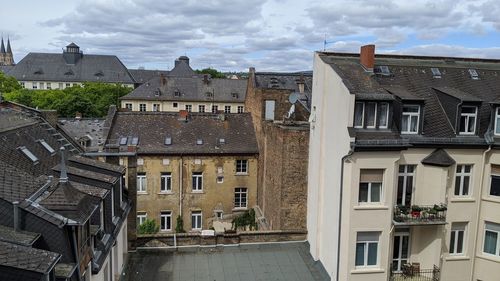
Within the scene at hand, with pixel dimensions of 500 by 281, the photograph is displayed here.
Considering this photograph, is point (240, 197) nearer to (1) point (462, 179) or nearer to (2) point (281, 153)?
(2) point (281, 153)

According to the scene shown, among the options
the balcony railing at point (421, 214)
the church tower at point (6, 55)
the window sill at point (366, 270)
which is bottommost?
the window sill at point (366, 270)

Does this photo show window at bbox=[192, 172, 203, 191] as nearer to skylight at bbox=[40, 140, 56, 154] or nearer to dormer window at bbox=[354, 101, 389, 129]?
skylight at bbox=[40, 140, 56, 154]

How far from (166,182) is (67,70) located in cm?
9699

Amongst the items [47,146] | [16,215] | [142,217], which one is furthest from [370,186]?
[142,217]

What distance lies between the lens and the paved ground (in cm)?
2003

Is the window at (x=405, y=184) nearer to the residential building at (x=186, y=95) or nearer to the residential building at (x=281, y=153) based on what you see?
the residential building at (x=281, y=153)

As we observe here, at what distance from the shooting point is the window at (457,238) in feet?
63.7

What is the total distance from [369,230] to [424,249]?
11.0ft

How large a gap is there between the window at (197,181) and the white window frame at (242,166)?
10.1 ft

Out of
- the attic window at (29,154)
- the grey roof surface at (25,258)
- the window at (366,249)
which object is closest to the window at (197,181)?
the attic window at (29,154)

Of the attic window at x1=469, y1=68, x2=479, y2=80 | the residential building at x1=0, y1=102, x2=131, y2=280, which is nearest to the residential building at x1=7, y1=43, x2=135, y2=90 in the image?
the residential building at x1=0, y1=102, x2=131, y2=280

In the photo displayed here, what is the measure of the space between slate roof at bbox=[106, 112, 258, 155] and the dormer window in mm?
18615

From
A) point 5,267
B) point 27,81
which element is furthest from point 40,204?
point 27,81

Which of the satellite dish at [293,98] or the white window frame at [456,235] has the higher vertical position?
the satellite dish at [293,98]
